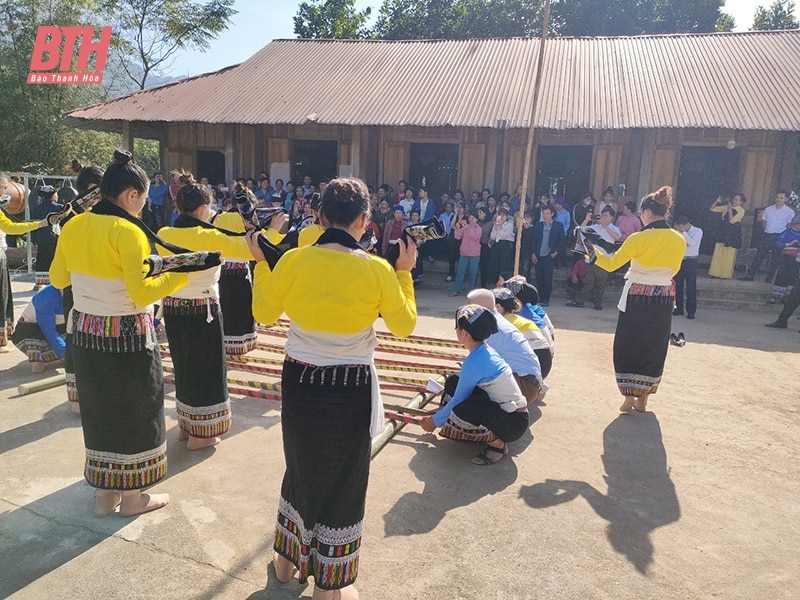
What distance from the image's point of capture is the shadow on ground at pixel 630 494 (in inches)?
117

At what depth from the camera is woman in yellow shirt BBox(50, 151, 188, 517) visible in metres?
2.71

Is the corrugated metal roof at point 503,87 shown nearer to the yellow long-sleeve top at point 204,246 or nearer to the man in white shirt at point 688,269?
the man in white shirt at point 688,269

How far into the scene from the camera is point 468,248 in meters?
10.1

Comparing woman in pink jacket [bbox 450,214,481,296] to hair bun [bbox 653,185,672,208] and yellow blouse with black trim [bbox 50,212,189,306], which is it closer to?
hair bun [bbox 653,185,672,208]

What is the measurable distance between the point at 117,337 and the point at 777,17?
27.4 m

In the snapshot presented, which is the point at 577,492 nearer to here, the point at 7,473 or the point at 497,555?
the point at 497,555

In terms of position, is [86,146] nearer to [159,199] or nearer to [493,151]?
[159,199]

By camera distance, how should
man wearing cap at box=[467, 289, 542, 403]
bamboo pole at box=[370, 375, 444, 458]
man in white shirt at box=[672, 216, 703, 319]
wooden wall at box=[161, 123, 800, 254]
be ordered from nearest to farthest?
bamboo pole at box=[370, 375, 444, 458] < man wearing cap at box=[467, 289, 542, 403] < man in white shirt at box=[672, 216, 703, 319] < wooden wall at box=[161, 123, 800, 254]

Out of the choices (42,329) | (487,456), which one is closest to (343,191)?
(487,456)

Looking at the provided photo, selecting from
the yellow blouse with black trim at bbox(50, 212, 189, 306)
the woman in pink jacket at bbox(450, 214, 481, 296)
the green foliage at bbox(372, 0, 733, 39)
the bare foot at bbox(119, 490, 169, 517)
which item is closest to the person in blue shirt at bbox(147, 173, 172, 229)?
the woman in pink jacket at bbox(450, 214, 481, 296)

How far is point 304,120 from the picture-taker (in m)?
11.6

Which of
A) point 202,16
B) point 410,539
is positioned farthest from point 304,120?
point 202,16

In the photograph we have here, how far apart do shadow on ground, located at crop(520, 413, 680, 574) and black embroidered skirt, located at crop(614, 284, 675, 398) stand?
21.4 inches

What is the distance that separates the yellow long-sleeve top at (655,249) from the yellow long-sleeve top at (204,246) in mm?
2724
